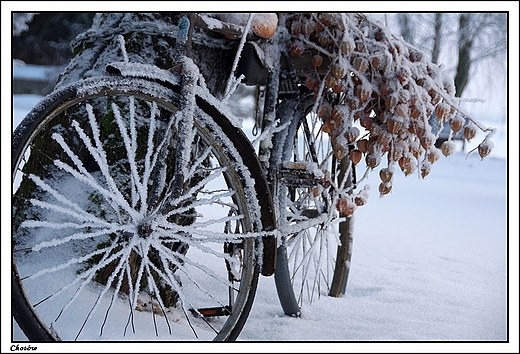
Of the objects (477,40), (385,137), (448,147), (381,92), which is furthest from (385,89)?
(477,40)

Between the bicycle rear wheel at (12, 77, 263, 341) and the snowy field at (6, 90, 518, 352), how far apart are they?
13 cm

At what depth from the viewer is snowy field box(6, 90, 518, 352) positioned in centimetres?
128

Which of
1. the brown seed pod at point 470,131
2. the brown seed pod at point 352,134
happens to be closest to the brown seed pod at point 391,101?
the brown seed pod at point 352,134

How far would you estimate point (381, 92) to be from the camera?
1200 millimetres

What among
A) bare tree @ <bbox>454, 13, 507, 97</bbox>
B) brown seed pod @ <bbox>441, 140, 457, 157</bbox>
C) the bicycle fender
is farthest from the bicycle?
bare tree @ <bbox>454, 13, 507, 97</bbox>

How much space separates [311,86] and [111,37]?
1.82 feet

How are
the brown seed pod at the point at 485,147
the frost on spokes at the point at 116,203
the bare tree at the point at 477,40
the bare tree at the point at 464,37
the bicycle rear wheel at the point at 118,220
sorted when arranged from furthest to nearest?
the bare tree at the point at 477,40 < the bare tree at the point at 464,37 < the brown seed pod at the point at 485,147 < the frost on spokes at the point at 116,203 < the bicycle rear wheel at the point at 118,220

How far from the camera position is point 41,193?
1.22 m

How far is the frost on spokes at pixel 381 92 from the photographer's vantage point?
1.17 m

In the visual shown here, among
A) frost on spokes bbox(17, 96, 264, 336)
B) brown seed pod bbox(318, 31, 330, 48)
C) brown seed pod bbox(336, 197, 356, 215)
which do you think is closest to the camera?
frost on spokes bbox(17, 96, 264, 336)

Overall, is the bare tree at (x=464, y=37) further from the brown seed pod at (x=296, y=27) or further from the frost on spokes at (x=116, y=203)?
the frost on spokes at (x=116, y=203)

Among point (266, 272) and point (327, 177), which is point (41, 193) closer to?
point (266, 272)

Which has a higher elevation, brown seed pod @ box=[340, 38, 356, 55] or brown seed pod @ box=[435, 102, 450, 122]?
brown seed pod @ box=[340, 38, 356, 55]

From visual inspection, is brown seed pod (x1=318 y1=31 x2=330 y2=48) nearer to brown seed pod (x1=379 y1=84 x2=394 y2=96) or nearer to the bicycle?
the bicycle
